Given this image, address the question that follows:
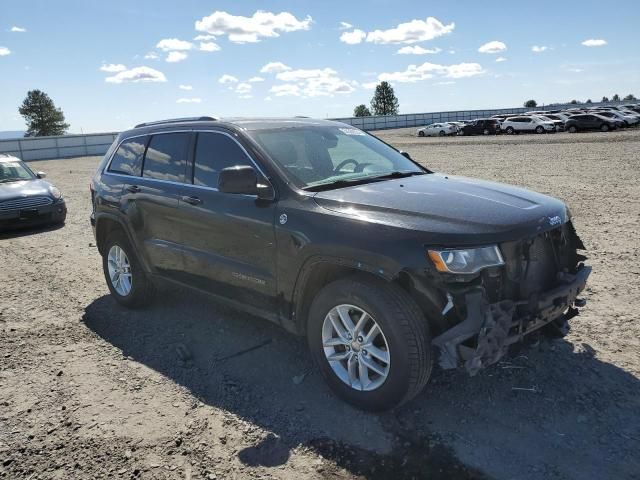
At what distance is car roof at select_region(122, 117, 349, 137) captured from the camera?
4.46 m

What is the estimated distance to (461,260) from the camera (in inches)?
122

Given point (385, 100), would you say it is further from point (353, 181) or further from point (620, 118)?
point (353, 181)

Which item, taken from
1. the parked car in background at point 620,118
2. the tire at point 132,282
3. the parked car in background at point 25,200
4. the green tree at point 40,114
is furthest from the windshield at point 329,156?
the green tree at point 40,114

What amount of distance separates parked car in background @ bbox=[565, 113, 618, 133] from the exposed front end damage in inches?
1407

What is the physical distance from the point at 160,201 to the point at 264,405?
86.0 inches

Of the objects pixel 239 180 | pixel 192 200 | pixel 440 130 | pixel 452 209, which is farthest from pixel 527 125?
pixel 239 180

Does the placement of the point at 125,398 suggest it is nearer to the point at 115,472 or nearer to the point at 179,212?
the point at 115,472

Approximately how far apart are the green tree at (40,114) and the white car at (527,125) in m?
73.6

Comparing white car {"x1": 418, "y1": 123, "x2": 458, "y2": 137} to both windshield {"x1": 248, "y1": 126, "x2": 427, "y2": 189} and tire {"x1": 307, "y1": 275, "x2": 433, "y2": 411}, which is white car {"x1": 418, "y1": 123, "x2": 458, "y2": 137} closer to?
windshield {"x1": 248, "y1": 126, "x2": 427, "y2": 189}

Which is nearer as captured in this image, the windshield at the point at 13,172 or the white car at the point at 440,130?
the windshield at the point at 13,172

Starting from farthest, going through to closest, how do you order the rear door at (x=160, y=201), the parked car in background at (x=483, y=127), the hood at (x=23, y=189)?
the parked car in background at (x=483, y=127) < the hood at (x=23, y=189) < the rear door at (x=160, y=201)

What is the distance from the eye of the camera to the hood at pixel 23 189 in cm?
1038

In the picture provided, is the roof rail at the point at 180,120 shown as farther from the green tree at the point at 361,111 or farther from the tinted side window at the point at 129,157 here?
the green tree at the point at 361,111

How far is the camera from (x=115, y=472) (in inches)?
121
